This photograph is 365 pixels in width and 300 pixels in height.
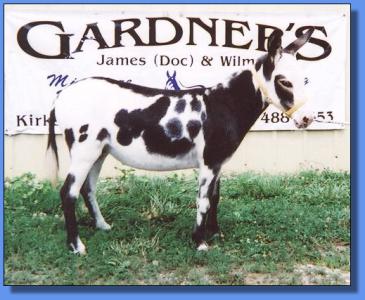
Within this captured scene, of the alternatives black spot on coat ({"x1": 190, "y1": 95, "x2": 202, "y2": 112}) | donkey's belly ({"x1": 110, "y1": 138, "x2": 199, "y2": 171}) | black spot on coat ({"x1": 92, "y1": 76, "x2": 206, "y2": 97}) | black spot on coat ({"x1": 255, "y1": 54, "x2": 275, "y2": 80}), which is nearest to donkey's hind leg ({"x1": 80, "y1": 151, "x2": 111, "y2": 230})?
donkey's belly ({"x1": 110, "y1": 138, "x2": 199, "y2": 171})

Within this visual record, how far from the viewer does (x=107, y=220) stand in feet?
16.7

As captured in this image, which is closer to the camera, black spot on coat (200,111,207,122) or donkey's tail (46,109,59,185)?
black spot on coat (200,111,207,122)

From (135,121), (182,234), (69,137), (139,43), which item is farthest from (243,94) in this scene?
(69,137)

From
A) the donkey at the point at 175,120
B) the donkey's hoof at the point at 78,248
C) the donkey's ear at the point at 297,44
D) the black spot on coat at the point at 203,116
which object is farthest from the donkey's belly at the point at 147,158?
the donkey's ear at the point at 297,44

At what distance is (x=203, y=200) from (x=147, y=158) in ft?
1.78

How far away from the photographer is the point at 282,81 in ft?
15.2

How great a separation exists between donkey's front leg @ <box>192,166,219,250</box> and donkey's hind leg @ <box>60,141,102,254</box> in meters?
0.83

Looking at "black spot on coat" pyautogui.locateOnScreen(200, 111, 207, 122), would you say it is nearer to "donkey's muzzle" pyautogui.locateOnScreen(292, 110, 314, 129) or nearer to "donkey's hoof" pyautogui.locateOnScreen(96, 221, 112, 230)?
"donkey's muzzle" pyautogui.locateOnScreen(292, 110, 314, 129)

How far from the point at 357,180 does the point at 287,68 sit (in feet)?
4.11

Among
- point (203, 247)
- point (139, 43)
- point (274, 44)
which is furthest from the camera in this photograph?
point (139, 43)

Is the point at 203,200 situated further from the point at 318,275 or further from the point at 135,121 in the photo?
the point at 318,275

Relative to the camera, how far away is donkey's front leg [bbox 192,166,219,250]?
15.4 ft

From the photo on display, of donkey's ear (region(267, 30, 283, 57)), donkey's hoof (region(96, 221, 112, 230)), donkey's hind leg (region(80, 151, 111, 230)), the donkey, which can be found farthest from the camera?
donkey's hoof (region(96, 221, 112, 230))

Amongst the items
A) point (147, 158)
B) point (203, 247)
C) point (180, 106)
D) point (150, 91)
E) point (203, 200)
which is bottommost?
point (203, 247)
